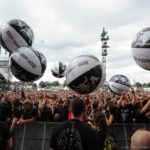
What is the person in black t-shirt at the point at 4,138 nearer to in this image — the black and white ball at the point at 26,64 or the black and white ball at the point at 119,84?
the black and white ball at the point at 26,64

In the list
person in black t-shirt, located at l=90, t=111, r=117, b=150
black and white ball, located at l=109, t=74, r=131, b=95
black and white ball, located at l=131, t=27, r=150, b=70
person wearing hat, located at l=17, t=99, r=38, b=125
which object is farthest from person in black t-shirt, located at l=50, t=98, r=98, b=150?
black and white ball, located at l=109, t=74, r=131, b=95

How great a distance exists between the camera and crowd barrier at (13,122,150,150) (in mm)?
9485

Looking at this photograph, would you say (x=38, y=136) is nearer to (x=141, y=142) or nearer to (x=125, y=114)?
(x=125, y=114)

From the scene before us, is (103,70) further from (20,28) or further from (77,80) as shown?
(20,28)

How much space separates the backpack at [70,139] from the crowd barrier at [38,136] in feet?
16.7

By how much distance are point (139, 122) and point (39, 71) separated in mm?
2869

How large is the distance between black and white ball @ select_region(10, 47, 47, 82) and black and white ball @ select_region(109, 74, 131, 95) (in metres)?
4.30

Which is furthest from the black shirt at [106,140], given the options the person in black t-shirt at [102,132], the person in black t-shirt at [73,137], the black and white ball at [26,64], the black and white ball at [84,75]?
the black and white ball at [26,64]

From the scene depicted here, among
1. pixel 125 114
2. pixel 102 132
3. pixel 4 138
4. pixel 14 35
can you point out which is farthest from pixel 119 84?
pixel 4 138

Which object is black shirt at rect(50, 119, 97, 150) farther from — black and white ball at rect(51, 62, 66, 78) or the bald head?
black and white ball at rect(51, 62, 66, 78)

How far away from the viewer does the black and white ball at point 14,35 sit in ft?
31.7

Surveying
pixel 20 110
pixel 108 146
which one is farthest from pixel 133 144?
pixel 20 110

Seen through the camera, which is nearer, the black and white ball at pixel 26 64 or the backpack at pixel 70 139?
the backpack at pixel 70 139

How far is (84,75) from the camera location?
714 cm
